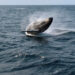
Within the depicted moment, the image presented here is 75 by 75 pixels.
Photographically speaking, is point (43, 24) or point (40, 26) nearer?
point (43, 24)

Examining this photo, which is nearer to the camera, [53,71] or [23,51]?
[53,71]

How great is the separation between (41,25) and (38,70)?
1417cm

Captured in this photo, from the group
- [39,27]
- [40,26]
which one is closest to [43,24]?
[40,26]

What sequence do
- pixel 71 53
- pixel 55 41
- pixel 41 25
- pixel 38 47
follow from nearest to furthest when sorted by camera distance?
pixel 71 53 < pixel 38 47 < pixel 55 41 < pixel 41 25

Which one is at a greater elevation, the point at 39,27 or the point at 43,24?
the point at 43,24

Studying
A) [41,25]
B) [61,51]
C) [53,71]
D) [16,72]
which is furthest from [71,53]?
[41,25]

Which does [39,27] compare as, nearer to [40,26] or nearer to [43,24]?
[40,26]

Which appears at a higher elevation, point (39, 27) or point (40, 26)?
point (40, 26)

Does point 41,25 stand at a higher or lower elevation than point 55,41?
higher

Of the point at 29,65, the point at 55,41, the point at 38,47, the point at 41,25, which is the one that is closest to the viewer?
the point at 29,65

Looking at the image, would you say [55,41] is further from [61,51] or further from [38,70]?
[38,70]

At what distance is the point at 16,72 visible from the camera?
1491cm

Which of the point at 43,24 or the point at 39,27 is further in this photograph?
the point at 39,27

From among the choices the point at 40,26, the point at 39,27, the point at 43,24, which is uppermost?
the point at 43,24
